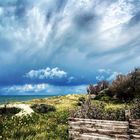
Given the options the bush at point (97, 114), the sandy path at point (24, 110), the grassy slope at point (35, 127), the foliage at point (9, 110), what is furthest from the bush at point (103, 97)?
the bush at point (97, 114)

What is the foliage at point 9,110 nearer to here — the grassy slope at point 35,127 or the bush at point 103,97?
the grassy slope at point 35,127

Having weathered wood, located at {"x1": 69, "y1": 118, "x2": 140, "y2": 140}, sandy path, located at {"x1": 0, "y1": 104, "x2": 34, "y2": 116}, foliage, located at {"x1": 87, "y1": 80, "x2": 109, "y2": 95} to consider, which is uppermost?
foliage, located at {"x1": 87, "y1": 80, "x2": 109, "y2": 95}

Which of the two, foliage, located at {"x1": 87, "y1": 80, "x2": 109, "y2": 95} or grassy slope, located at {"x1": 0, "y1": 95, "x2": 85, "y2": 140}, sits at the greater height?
foliage, located at {"x1": 87, "y1": 80, "x2": 109, "y2": 95}

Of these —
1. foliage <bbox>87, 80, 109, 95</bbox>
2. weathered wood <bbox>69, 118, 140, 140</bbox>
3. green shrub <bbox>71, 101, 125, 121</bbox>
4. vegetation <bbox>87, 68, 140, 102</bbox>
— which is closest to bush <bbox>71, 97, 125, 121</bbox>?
green shrub <bbox>71, 101, 125, 121</bbox>

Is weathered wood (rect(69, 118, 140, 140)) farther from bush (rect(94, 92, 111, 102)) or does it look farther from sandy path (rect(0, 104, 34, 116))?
bush (rect(94, 92, 111, 102))

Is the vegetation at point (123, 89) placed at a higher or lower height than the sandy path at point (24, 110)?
higher

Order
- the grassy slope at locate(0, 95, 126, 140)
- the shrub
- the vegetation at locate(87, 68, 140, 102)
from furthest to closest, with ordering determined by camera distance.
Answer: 1. the shrub
2. the vegetation at locate(87, 68, 140, 102)
3. the grassy slope at locate(0, 95, 126, 140)

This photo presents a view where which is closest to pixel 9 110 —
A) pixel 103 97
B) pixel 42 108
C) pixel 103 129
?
pixel 42 108

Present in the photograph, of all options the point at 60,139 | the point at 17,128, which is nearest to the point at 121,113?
the point at 60,139

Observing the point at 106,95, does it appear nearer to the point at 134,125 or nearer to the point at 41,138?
the point at 41,138

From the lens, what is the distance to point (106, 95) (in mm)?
35344

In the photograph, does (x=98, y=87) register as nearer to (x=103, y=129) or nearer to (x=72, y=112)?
(x=72, y=112)

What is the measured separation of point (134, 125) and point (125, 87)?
1937 cm

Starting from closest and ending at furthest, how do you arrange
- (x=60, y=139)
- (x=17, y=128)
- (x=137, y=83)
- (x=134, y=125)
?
(x=134, y=125), (x=60, y=139), (x=17, y=128), (x=137, y=83)
